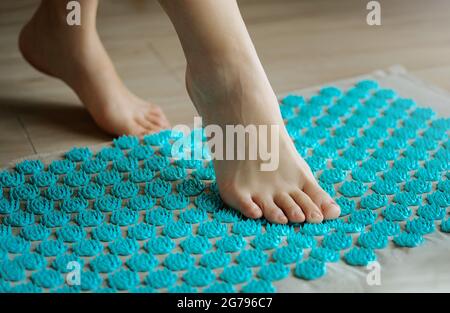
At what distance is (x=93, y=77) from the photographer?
127cm

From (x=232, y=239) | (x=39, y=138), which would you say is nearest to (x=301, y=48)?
(x=39, y=138)

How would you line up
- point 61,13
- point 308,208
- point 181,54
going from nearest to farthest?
point 308,208
point 61,13
point 181,54

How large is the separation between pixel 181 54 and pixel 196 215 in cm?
64

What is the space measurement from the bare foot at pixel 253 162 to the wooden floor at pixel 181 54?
0.97ft

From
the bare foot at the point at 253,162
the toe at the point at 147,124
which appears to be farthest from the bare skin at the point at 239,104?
the toe at the point at 147,124

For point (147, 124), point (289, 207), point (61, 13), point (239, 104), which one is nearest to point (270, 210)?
point (289, 207)

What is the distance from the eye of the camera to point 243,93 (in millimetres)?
1027

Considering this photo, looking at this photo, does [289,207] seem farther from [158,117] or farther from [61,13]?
[61,13]

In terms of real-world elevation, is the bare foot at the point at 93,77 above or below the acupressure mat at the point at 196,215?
above

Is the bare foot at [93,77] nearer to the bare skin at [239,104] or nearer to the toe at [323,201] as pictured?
the bare skin at [239,104]

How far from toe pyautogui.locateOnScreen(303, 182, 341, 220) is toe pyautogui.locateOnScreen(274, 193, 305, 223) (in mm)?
29

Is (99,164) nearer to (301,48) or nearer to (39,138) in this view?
(39,138)

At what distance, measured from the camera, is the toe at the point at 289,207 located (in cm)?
100
